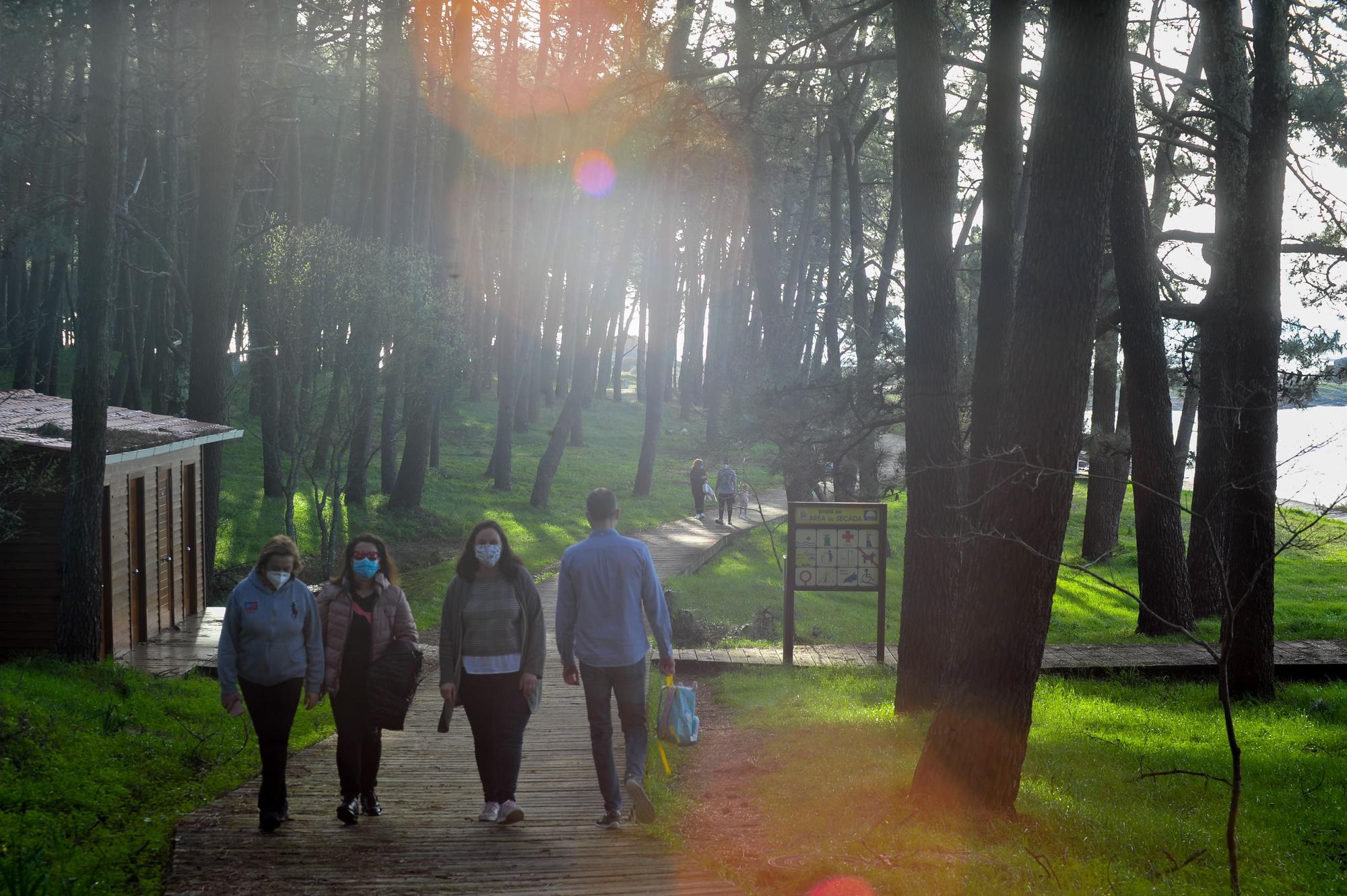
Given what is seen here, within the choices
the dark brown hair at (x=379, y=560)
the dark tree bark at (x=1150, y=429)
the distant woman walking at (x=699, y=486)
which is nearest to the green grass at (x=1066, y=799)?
the dark brown hair at (x=379, y=560)

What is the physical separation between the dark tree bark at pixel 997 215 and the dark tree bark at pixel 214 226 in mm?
12388

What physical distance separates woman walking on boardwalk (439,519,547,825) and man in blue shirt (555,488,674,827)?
0.22 metres

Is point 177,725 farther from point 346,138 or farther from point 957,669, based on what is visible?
point 346,138

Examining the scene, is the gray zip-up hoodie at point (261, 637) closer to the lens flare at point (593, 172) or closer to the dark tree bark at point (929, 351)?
the dark tree bark at point (929, 351)

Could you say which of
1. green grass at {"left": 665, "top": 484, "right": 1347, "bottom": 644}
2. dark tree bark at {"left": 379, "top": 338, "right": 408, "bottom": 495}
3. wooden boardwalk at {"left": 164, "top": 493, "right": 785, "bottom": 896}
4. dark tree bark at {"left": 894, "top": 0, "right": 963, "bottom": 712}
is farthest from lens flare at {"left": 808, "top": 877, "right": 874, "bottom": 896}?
dark tree bark at {"left": 379, "top": 338, "right": 408, "bottom": 495}

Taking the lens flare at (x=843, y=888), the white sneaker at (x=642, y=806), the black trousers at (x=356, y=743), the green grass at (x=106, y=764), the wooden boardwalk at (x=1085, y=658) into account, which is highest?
the black trousers at (x=356, y=743)

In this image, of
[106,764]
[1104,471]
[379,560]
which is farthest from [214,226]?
[1104,471]

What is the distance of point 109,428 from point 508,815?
10.6m

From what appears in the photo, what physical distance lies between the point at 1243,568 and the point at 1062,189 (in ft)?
21.8

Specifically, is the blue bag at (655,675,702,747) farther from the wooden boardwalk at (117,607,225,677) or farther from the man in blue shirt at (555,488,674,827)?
the wooden boardwalk at (117,607,225,677)

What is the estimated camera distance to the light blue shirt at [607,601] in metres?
6.91

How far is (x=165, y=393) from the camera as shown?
30641 millimetres

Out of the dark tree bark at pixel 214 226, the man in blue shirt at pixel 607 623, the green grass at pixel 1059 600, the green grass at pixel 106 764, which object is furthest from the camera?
the dark tree bark at pixel 214 226

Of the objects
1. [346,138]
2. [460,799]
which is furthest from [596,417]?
[460,799]
